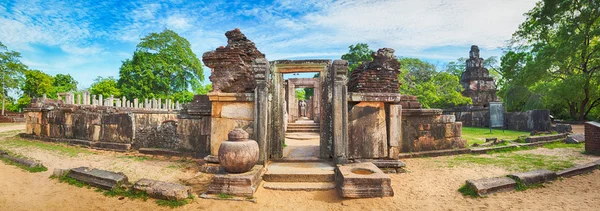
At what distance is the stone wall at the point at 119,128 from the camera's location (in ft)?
22.9

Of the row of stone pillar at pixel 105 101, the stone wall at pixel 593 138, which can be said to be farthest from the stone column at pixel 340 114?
the row of stone pillar at pixel 105 101

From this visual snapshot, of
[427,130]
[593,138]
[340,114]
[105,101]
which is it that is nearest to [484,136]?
[593,138]

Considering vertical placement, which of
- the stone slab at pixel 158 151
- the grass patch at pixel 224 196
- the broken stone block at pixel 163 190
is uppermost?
the stone slab at pixel 158 151

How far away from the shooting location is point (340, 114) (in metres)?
5.57

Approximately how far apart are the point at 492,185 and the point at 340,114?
303 centimetres

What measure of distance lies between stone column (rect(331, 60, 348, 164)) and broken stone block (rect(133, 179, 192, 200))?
3.08 meters

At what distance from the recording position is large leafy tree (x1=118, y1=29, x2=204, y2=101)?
25205mm

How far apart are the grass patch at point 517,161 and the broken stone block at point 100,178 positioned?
23.8 ft

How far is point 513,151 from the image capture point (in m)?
8.09

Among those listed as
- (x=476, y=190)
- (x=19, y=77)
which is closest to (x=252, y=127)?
(x=476, y=190)

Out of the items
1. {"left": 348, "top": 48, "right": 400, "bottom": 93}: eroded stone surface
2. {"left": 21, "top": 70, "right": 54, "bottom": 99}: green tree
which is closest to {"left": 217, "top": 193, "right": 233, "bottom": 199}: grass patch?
{"left": 348, "top": 48, "right": 400, "bottom": 93}: eroded stone surface

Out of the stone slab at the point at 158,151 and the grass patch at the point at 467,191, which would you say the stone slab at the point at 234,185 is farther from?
the grass patch at the point at 467,191

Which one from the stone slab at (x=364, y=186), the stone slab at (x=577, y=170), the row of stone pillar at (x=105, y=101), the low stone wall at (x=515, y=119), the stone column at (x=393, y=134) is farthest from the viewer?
the row of stone pillar at (x=105, y=101)

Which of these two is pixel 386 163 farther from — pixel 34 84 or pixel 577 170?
pixel 34 84
